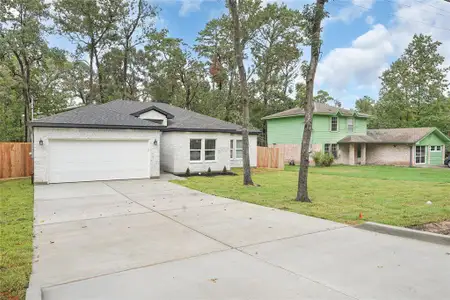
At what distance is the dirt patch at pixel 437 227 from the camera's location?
6098 millimetres

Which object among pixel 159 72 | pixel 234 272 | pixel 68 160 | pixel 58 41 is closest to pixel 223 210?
pixel 234 272

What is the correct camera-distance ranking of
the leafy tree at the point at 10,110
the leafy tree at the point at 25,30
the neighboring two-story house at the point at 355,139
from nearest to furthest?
1. the leafy tree at the point at 25,30
2. the leafy tree at the point at 10,110
3. the neighboring two-story house at the point at 355,139

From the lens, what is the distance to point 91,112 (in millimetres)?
16016

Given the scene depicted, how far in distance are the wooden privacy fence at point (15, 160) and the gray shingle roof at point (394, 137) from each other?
23646 mm

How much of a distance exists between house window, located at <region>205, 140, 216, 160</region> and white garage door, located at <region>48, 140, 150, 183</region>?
3849 mm

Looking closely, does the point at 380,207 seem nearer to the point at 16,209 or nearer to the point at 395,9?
the point at 395,9

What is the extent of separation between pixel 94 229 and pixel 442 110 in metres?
38.5

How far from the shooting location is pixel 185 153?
1758cm

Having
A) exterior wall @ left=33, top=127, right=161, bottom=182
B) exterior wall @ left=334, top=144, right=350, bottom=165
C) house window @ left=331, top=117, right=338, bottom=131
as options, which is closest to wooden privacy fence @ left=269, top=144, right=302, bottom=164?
house window @ left=331, top=117, right=338, bottom=131

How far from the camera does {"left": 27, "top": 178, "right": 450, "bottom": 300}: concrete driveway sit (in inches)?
141

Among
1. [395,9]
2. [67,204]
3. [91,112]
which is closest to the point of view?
[67,204]

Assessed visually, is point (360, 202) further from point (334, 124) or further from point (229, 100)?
point (229, 100)

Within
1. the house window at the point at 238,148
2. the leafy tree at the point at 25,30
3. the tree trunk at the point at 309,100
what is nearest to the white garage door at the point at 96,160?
the house window at the point at 238,148

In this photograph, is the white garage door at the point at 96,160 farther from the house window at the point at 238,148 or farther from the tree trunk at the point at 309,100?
the tree trunk at the point at 309,100
